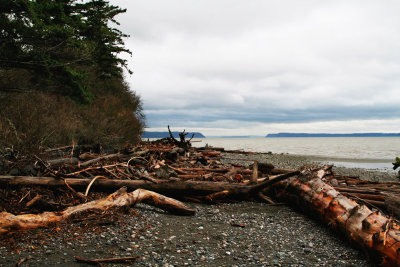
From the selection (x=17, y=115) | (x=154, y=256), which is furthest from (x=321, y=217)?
(x=17, y=115)

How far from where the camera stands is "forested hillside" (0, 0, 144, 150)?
10.0 metres

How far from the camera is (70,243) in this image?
12.0ft

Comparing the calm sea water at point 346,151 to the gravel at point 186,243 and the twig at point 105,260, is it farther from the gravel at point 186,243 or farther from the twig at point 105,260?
the twig at point 105,260

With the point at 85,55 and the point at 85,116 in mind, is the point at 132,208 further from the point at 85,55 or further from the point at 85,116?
the point at 85,116

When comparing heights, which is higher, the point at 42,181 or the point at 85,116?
the point at 85,116

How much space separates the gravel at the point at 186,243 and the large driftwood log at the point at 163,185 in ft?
3.00

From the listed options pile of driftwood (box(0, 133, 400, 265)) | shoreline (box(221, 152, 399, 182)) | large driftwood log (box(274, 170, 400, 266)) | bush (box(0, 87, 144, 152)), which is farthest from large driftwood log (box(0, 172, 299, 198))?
shoreline (box(221, 152, 399, 182))

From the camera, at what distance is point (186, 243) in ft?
13.5

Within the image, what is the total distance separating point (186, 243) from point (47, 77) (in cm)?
1166

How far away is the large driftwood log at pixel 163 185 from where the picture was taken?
5512 millimetres

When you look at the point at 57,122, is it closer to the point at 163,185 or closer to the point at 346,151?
the point at 163,185

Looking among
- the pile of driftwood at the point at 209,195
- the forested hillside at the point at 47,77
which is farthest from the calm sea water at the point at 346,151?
the forested hillside at the point at 47,77

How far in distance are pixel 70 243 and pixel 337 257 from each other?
3.81 m

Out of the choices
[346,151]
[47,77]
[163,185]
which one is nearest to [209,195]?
[163,185]
